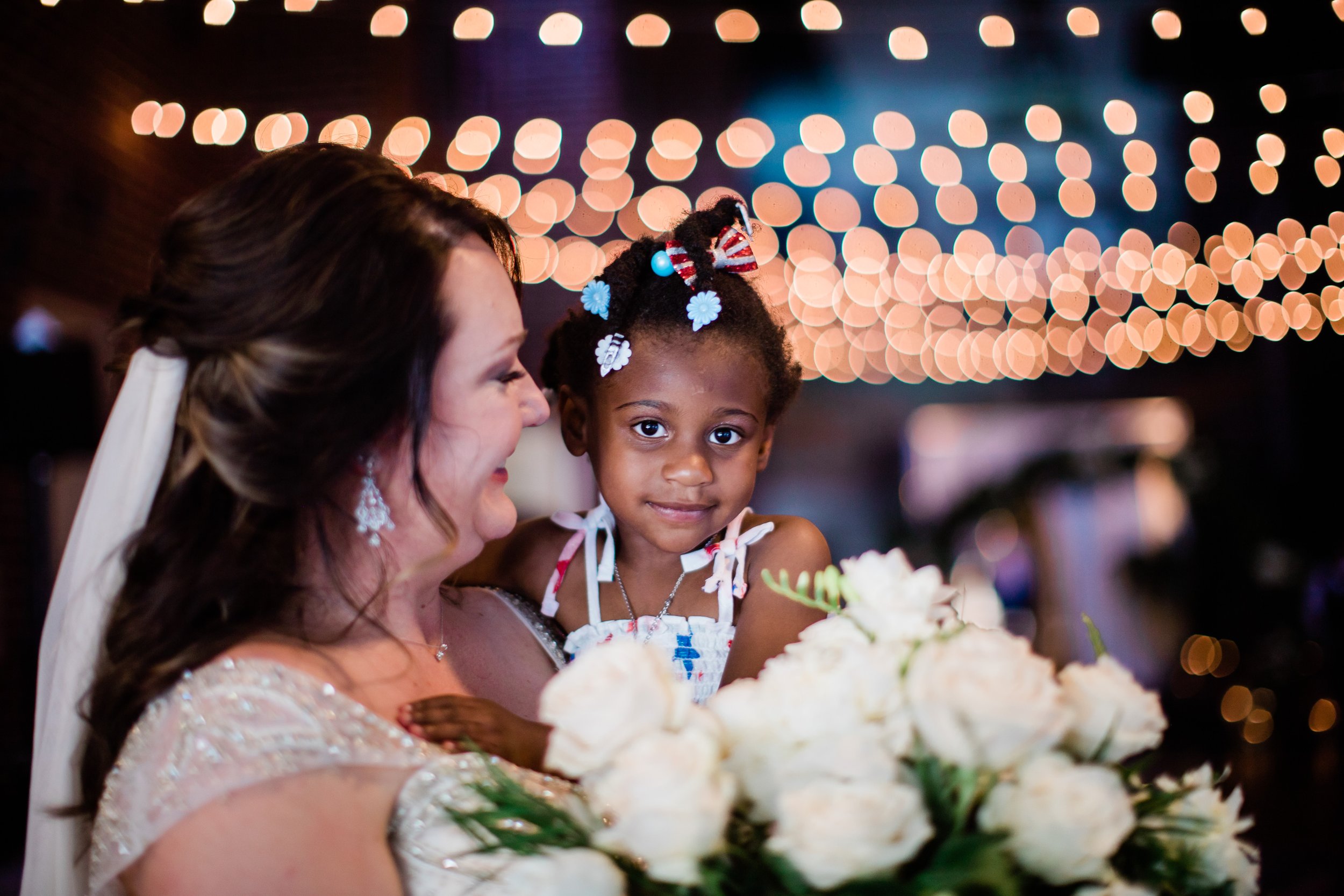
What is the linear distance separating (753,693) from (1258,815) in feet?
18.3

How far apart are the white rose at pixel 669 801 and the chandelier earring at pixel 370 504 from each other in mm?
745

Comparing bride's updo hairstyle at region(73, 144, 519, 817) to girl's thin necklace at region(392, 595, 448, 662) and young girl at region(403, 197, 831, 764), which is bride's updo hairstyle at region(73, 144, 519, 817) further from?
young girl at region(403, 197, 831, 764)

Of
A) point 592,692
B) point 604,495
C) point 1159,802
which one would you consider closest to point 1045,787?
point 1159,802

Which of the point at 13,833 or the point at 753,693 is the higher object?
the point at 753,693

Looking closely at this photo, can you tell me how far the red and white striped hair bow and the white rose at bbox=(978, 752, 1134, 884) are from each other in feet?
5.16

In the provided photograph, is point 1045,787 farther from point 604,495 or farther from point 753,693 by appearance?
point 604,495

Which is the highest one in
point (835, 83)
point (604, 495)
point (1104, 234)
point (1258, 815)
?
point (835, 83)

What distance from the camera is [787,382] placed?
8.16ft

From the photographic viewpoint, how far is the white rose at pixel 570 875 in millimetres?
883

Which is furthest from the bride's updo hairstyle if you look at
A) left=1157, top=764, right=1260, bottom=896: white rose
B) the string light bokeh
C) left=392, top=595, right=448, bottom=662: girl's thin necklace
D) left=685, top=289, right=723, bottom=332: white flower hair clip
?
the string light bokeh

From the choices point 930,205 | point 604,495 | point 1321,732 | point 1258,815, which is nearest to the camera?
point 604,495

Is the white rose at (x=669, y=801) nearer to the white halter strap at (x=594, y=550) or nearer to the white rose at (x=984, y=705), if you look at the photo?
the white rose at (x=984, y=705)

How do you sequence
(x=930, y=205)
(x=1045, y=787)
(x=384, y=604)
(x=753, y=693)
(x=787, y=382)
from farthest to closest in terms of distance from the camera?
(x=930, y=205) → (x=787, y=382) → (x=384, y=604) → (x=753, y=693) → (x=1045, y=787)

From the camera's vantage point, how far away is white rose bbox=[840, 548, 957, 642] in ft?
3.43
